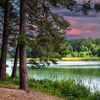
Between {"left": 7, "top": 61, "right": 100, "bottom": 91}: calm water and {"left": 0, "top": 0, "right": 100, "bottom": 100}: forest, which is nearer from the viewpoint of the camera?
{"left": 0, "top": 0, "right": 100, "bottom": 100}: forest

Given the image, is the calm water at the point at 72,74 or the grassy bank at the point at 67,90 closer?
the grassy bank at the point at 67,90

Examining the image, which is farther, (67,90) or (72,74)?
(72,74)

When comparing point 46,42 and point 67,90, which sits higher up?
point 46,42

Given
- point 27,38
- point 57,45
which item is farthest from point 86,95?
point 27,38

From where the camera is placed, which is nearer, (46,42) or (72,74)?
(46,42)

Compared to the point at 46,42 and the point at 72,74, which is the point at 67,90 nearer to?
the point at 46,42

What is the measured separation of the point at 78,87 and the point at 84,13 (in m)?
4.60

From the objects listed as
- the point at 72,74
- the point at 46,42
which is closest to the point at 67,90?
the point at 46,42

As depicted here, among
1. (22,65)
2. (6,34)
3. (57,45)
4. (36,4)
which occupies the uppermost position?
(36,4)

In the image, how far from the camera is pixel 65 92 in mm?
9250

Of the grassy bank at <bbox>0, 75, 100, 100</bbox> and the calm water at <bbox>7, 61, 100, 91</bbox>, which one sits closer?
the grassy bank at <bbox>0, 75, 100, 100</bbox>

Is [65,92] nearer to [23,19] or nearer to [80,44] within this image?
[23,19]

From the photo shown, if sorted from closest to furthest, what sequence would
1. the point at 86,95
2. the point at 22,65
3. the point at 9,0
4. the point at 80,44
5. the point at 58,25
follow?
1. the point at 22,65
2. the point at 86,95
3. the point at 58,25
4. the point at 9,0
5. the point at 80,44

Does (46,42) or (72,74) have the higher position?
(46,42)
